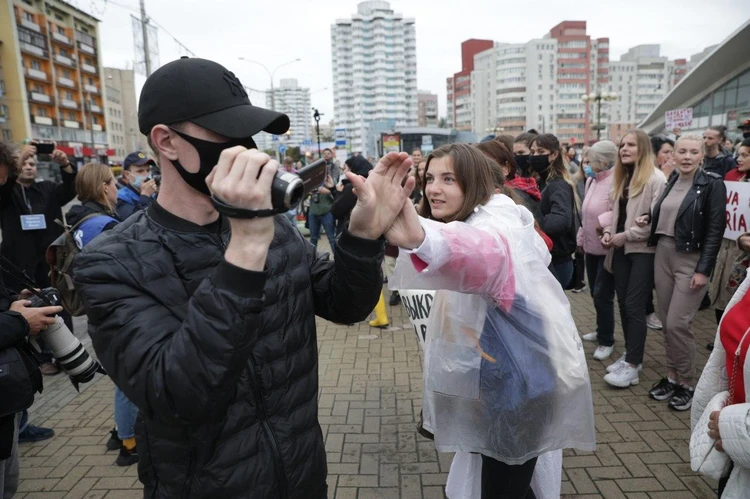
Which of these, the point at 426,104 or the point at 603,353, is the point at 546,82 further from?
the point at 603,353

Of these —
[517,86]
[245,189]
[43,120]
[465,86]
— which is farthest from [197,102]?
[465,86]

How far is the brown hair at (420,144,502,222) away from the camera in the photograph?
217 centimetres

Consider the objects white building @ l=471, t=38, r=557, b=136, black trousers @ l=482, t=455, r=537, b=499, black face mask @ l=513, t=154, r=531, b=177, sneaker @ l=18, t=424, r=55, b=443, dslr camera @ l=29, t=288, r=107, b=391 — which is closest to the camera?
black trousers @ l=482, t=455, r=537, b=499

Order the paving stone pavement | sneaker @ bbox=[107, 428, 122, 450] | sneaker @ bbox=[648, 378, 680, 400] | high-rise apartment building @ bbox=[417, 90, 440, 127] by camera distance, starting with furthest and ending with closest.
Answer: high-rise apartment building @ bbox=[417, 90, 440, 127], sneaker @ bbox=[648, 378, 680, 400], sneaker @ bbox=[107, 428, 122, 450], the paving stone pavement

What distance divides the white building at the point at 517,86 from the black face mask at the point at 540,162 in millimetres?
109158

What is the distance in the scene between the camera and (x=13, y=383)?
229cm

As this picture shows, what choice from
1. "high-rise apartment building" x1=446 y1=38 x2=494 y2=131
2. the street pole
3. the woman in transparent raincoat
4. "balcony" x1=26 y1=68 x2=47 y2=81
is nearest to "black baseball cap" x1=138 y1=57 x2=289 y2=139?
the woman in transparent raincoat

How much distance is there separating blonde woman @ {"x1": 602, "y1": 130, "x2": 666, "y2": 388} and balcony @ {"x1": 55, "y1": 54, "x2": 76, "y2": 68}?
74.1 m

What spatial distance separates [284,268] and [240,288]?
472 mm

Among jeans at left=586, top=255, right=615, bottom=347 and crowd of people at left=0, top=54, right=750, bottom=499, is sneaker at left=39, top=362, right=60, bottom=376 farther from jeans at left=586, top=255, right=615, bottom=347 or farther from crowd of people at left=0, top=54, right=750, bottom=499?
jeans at left=586, top=255, right=615, bottom=347

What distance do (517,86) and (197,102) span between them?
124351 mm

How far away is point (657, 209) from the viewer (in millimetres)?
4094

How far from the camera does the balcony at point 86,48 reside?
216 feet

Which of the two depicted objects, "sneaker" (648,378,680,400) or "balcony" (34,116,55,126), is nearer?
"sneaker" (648,378,680,400)
